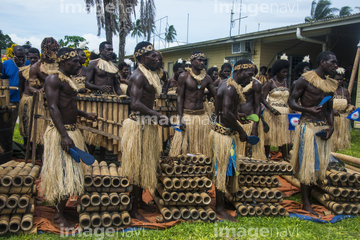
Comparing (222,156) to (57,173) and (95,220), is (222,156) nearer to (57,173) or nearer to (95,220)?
(95,220)

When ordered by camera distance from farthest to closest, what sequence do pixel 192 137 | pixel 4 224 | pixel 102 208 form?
pixel 192 137 → pixel 102 208 → pixel 4 224

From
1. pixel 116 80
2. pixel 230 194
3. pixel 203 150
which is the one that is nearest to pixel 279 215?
pixel 230 194

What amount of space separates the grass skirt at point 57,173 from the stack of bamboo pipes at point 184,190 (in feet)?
3.74

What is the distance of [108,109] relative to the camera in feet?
18.5

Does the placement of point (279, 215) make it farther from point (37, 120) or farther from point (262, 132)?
point (37, 120)

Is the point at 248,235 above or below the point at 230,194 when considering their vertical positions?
below

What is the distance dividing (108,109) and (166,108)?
3.66ft

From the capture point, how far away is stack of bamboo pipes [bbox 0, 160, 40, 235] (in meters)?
3.52

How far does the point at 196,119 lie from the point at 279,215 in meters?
2.09

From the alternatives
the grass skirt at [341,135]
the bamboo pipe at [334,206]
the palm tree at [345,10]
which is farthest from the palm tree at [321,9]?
the bamboo pipe at [334,206]

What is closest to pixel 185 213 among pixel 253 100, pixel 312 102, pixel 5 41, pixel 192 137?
pixel 192 137

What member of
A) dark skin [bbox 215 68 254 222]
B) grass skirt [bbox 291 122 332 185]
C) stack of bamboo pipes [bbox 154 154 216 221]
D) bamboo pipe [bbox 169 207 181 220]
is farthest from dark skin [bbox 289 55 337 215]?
bamboo pipe [bbox 169 207 181 220]

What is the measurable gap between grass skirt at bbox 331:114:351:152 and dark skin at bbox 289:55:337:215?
3.21 m

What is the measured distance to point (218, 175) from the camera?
14.2 ft
